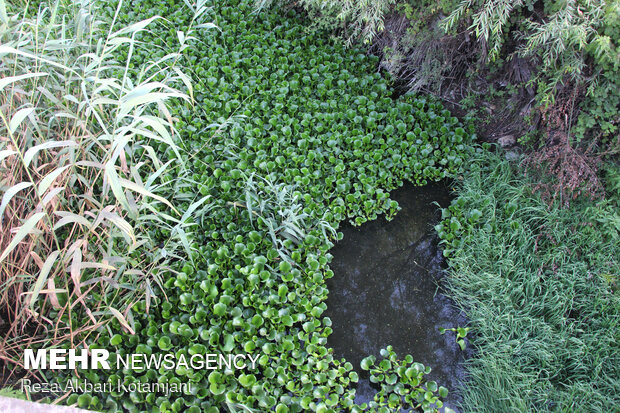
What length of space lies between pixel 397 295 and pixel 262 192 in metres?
1.06

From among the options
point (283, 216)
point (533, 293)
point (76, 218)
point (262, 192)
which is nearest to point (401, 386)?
point (533, 293)

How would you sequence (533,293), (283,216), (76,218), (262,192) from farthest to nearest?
(262,192) < (283,216) < (533,293) < (76,218)

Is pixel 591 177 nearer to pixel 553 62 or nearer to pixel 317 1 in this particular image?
pixel 553 62

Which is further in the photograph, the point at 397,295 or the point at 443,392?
the point at 397,295

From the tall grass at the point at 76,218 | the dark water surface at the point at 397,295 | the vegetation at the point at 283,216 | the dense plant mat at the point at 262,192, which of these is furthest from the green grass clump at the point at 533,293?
the tall grass at the point at 76,218

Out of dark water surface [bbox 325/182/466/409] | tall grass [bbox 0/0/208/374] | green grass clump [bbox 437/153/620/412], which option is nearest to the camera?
tall grass [bbox 0/0/208/374]

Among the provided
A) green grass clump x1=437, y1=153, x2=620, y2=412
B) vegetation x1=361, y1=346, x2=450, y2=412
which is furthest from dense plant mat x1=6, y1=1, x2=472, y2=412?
green grass clump x1=437, y1=153, x2=620, y2=412

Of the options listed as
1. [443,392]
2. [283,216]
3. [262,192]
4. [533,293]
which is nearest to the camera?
[443,392]

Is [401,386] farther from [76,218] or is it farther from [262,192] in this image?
[76,218]

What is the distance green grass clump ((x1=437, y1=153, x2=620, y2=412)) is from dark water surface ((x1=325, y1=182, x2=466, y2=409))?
0.12m

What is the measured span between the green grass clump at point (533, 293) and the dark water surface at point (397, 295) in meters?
0.12

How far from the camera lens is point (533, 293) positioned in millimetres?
2537

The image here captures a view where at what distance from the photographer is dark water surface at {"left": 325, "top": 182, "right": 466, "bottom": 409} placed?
2.46 meters

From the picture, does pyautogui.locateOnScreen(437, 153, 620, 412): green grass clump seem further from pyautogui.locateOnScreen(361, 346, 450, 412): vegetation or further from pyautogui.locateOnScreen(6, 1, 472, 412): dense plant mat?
pyautogui.locateOnScreen(6, 1, 472, 412): dense plant mat
